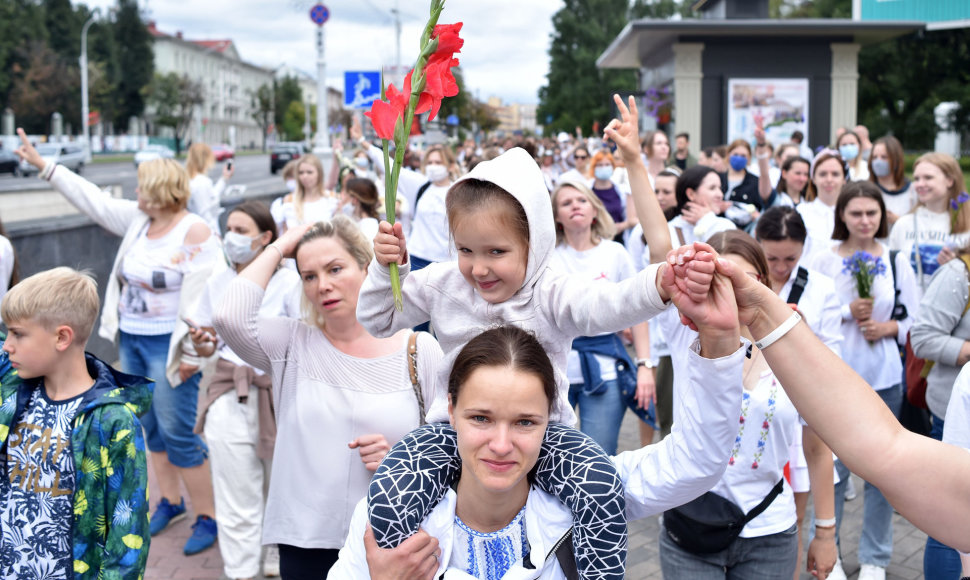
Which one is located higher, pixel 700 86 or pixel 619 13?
pixel 619 13

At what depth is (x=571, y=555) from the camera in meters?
2.02

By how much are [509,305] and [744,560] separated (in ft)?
4.78

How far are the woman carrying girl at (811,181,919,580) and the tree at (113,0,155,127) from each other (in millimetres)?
89188

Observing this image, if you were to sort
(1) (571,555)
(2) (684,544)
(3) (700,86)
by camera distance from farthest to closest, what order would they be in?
(3) (700,86) → (2) (684,544) → (1) (571,555)

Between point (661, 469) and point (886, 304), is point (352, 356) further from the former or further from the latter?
point (886, 304)

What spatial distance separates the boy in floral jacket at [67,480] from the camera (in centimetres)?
283

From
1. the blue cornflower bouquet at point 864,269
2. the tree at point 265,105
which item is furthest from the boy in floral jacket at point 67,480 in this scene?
the tree at point 265,105

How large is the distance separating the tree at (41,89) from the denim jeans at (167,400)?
66.0 meters

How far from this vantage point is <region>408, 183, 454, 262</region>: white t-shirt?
324 inches

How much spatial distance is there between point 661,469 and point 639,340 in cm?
313

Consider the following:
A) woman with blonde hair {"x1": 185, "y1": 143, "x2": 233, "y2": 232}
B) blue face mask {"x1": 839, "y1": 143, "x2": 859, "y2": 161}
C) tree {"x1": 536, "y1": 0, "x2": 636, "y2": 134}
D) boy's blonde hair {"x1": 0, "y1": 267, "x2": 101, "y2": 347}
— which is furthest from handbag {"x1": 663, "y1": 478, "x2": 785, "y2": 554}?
tree {"x1": 536, "y1": 0, "x2": 636, "y2": 134}

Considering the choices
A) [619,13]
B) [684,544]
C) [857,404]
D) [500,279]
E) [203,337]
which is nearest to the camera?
[857,404]

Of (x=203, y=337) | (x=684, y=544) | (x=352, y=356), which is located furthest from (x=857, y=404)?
(x=203, y=337)

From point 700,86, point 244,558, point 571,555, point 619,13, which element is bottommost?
point 244,558
